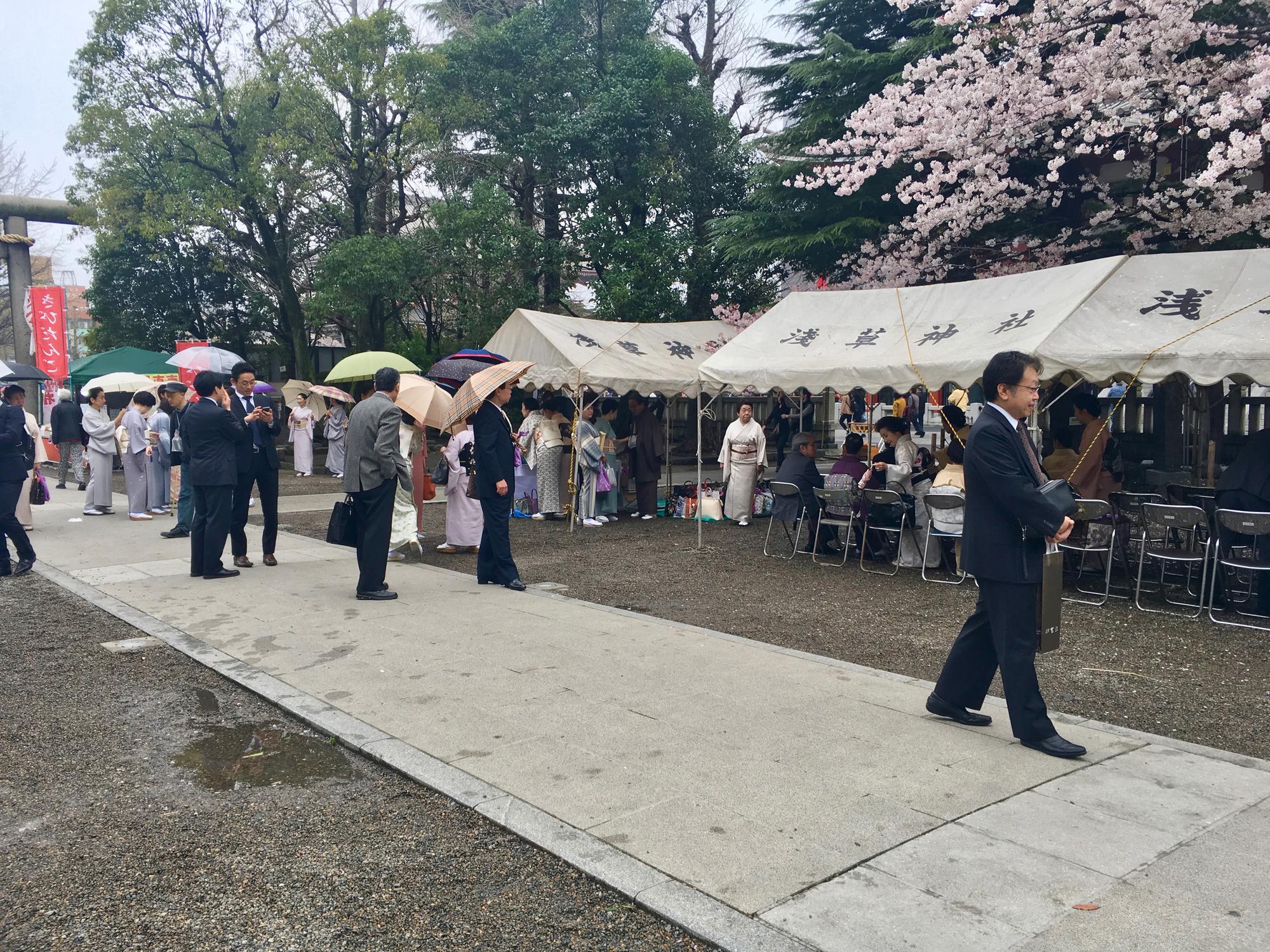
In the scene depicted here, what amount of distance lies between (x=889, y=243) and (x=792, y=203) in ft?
6.22

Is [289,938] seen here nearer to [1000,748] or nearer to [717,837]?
[717,837]

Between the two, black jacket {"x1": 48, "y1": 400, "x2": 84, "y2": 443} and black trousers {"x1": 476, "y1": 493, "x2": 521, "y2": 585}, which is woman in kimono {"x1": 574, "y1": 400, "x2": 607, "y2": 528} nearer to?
black trousers {"x1": 476, "y1": 493, "x2": 521, "y2": 585}

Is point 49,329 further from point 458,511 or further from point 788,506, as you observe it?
point 788,506

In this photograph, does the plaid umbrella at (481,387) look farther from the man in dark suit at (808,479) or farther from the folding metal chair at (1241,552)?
the folding metal chair at (1241,552)

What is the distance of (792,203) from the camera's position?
46.5 feet

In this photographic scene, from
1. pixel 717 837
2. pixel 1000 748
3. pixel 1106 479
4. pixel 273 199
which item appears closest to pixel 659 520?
pixel 1106 479

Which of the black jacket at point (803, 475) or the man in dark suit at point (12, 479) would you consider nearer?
the man in dark suit at point (12, 479)

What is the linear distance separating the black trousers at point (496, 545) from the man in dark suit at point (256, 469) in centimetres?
216

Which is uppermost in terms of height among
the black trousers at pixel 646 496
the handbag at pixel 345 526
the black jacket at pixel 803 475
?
the black jacket at pixel 803 475

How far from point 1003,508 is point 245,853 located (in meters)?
3.42

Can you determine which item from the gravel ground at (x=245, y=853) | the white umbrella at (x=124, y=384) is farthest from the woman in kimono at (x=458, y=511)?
the white umbrella at (x=124, y=384)

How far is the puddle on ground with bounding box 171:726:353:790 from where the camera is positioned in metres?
4.17

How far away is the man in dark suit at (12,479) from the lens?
856cm

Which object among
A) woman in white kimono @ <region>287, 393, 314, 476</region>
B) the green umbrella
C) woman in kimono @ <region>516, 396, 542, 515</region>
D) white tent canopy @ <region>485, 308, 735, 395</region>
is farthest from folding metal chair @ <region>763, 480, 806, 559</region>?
woman in white kimono @ <region>287, 393, 314, 476</region>
